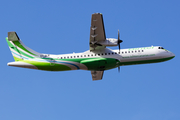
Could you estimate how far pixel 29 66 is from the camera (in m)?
33.8

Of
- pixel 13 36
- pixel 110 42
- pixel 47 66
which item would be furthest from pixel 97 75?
pixel 13 36

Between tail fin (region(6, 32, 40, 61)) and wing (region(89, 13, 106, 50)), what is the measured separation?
707 cm

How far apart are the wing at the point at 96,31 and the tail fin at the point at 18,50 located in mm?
7069

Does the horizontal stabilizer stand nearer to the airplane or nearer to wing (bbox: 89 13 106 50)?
the airplane

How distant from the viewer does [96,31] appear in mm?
32438

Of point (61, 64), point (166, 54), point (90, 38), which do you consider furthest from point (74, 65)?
point (166, 54)

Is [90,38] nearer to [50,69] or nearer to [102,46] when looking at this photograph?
[102,46]

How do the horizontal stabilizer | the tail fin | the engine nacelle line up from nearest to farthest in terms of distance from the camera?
the engine nacelle → the horizontal stabilizer → the tail fin

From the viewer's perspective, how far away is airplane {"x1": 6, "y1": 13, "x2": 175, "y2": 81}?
3378cm

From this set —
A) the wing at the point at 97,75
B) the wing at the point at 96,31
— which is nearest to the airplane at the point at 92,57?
the wing at the point at 96,31

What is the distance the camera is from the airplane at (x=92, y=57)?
33781 mm

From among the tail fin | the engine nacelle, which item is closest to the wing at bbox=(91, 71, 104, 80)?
the engine nacelle

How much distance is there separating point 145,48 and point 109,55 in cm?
482

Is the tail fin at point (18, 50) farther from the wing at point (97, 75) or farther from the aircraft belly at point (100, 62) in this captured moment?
the wing at point (97, 75)
